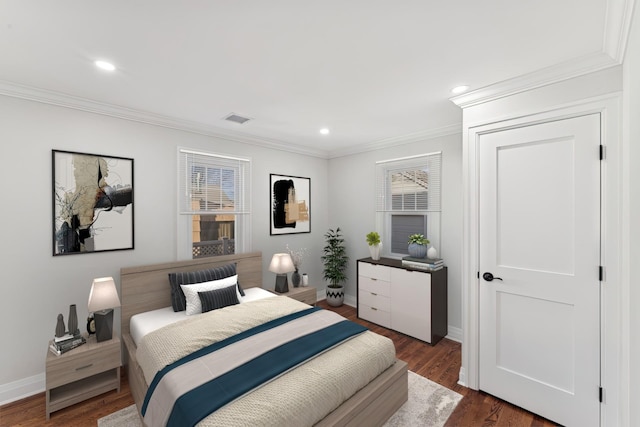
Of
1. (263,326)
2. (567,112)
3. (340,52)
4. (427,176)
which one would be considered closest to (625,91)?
(567,112)

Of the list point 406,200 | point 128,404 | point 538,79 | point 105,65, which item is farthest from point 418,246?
point 105,65

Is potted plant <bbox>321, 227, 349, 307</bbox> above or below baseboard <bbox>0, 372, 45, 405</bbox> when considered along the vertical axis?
above

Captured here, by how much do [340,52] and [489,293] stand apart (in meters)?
2.24

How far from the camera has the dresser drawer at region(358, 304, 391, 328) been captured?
3.76m

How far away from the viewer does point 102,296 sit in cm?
241

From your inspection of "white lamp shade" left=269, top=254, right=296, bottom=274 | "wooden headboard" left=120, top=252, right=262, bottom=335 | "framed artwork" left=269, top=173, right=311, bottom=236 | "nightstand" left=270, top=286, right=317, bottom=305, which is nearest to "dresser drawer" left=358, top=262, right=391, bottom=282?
"nightstand" left=270, top=286, right=317, bottom=305

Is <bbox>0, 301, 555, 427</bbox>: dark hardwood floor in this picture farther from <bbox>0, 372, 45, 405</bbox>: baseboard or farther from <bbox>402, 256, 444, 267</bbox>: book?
<bbox>402, 256, 444, 267</bbox>: book

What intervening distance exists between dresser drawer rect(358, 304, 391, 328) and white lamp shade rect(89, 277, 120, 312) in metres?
2.92

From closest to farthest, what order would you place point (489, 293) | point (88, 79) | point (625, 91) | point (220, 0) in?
point (220, 0), point (625, 91), point (88, 79), point (489, 293)

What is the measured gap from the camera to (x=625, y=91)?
1.74 m

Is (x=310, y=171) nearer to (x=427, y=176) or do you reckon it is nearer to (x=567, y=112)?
(x=427, y=176)

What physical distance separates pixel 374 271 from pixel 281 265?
4.17ft

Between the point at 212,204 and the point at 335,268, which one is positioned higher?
the point at 212,204

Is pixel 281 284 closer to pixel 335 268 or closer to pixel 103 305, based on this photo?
pixel 335 268
